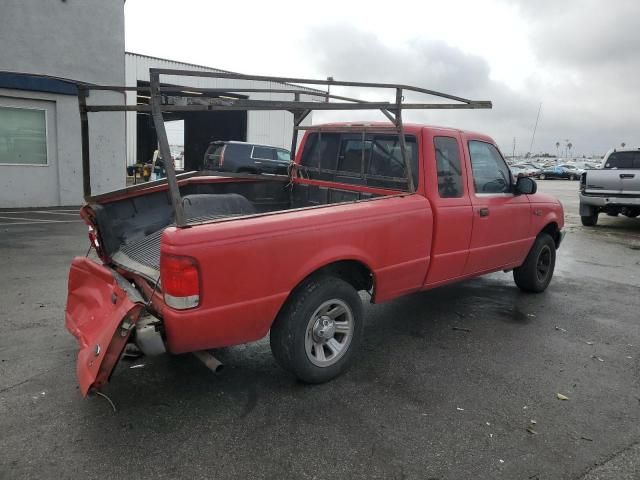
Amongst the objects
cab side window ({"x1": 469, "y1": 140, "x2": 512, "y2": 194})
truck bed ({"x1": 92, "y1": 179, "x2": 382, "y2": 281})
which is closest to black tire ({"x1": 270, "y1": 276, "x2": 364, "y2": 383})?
truck bed ({"x1": 92, "y1": 179, "x2": 382, "y2": 281})

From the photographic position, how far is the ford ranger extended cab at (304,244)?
2902 mm

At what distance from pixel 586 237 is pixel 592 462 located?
378 inches

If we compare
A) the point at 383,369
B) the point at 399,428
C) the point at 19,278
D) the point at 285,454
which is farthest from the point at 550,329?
the point at 19,278

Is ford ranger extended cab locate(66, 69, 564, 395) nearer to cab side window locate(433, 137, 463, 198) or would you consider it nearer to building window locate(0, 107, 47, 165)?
cab side window locate(433, 137, 463, 198)

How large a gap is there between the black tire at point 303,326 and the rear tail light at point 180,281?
70 cm

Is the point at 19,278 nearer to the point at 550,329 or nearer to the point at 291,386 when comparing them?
the point at 291,386

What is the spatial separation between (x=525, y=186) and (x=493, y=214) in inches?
24.0

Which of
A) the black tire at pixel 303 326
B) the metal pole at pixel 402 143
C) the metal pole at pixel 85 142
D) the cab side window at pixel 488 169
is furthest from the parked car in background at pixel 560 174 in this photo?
the metal pole at pixel 85 142

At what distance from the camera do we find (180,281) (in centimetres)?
282

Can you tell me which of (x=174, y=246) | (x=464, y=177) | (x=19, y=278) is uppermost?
(x=464, y=177)

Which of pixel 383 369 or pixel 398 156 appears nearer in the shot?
pixel 383 369

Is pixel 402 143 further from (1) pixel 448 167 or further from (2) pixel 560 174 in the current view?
(2) pixel 560 174

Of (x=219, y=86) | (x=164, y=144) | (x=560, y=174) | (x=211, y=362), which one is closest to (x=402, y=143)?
(x=164, y=144)

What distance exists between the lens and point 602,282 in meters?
7.00
